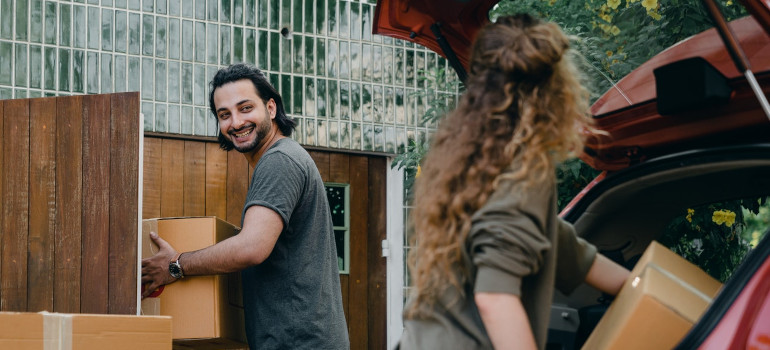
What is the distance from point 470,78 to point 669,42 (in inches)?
136

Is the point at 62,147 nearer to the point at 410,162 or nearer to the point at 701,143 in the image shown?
the point at 701,143

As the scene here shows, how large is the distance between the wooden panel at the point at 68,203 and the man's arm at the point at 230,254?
26cm

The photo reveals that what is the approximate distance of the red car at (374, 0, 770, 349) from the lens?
291cm

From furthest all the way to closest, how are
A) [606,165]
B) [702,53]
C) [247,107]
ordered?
[247,107], [606,165], [702,53]

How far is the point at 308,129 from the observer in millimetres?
7746

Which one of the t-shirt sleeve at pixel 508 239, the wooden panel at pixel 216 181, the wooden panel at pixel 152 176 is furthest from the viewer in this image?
the wooden panel at pixel 216 181

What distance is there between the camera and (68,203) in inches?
140

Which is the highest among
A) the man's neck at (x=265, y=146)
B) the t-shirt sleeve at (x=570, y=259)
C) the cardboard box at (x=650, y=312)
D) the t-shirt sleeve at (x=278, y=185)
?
the man's neck at (x=265, y=146)

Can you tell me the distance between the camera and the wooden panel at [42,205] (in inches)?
138

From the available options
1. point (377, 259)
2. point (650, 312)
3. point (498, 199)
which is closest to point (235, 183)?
point (377, 259)

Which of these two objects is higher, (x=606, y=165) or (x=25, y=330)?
(x=606, y=165)

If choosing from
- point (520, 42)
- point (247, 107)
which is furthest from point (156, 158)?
point (520, 42)

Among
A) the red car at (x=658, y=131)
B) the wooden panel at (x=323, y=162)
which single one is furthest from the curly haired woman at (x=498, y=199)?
the wooden panel at (x=323, y=162)

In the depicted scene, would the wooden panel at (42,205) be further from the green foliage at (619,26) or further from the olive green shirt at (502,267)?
the green foliage at (619,26)
